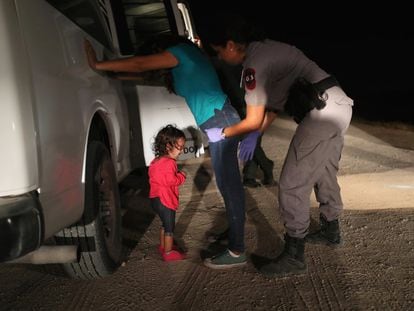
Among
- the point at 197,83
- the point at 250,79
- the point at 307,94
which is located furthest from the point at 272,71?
the point at 197,83

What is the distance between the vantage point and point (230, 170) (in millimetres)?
3361

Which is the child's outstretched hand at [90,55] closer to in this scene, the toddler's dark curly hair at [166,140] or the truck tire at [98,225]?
the truck tire at [98,225]

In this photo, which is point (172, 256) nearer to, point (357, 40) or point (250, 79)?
point (250, 79)

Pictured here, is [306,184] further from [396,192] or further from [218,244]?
[396,192]

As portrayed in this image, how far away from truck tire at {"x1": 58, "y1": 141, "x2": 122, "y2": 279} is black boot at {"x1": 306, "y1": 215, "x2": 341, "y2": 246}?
4.85 feet

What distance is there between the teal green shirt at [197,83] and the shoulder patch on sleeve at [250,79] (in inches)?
10.6

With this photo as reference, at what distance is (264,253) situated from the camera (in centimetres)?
375

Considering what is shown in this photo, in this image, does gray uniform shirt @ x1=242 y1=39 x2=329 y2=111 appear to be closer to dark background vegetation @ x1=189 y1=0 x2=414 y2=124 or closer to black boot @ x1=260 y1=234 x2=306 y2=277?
dark background vegetation @ x1=189 y1=0 x2=414 y2=124

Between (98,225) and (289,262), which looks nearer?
(98,225)

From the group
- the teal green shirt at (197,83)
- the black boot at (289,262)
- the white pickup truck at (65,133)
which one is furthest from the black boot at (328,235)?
the white pickup truck at (65,133)

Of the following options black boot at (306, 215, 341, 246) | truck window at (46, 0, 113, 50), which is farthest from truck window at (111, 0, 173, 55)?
black boot at (306, 215, 341, 246)

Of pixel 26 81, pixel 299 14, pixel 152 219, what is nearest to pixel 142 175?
pixel 152 219

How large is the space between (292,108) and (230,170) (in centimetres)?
59

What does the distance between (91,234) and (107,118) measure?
843mm
